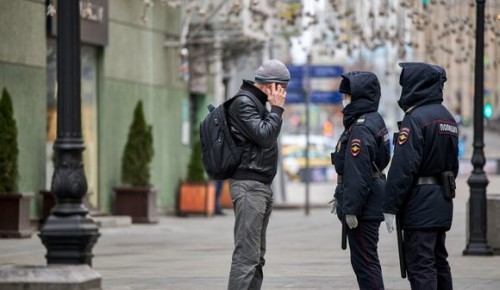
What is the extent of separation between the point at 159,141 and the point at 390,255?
12.4 metres

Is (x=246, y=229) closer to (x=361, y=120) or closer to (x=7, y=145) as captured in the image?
(x=361, y=120)

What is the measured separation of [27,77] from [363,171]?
13.1 m

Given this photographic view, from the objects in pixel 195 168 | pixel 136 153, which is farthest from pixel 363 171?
pixel 195 168

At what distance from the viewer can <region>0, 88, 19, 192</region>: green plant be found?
73.7ft

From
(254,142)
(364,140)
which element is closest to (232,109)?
(254,142)

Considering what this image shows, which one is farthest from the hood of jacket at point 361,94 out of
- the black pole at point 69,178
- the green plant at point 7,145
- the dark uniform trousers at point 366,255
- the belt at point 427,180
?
the green plant at point 7,145

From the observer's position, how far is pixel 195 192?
31.6 meters

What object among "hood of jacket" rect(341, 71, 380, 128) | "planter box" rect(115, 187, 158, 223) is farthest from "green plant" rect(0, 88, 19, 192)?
"hood of jacket" rect(341, 71, 380, 128)

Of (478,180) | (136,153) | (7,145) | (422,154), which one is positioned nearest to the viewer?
(422,154)

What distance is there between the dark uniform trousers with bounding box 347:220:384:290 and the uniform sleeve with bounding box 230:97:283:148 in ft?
3.34

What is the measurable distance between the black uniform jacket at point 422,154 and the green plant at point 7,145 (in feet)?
40.4

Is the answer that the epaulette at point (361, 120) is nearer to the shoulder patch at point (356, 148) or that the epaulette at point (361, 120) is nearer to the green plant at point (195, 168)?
the shoulder patch at point (356, 148)

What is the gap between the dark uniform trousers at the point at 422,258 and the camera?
1073cm

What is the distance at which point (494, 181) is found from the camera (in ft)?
185
